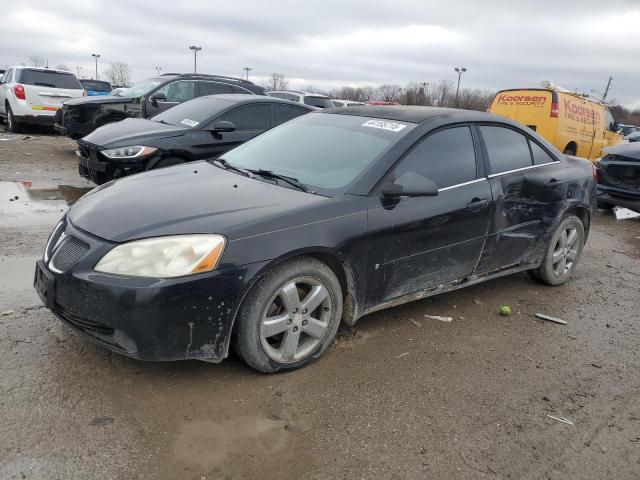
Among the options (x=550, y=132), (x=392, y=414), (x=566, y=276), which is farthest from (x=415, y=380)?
(x=550, y=132)

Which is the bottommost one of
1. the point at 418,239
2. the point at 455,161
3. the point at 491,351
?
the point at 491,351

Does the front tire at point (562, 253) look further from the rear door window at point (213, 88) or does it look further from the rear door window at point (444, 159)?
the rear door window at point (213, 88)

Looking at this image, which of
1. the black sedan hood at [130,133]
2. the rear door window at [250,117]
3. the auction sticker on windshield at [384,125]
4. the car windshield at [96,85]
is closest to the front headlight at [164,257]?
the auction sticker on windshield at [384,125]

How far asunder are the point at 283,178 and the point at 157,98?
6.86m

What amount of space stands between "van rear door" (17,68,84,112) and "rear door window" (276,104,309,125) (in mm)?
8057

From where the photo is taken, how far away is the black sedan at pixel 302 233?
2.76 meters

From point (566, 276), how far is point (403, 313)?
2029 millimetres

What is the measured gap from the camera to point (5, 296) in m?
3.91

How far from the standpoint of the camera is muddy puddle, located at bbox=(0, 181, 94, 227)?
6031 mm

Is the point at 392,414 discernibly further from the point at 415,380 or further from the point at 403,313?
the point at 403,313

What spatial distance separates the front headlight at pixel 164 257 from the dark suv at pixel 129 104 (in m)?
7.49

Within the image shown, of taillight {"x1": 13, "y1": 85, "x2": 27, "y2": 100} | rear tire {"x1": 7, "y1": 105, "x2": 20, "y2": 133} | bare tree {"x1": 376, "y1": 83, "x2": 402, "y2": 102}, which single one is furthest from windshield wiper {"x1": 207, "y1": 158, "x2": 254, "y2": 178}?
bare tree {"x1": 376, "y1": 83, "x2": 402, "y2": 102}

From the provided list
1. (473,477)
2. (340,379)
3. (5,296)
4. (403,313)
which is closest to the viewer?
(473,477)

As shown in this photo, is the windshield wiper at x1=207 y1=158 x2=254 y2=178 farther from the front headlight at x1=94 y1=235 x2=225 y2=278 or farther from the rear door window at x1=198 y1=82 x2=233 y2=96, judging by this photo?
the rear door window at x1=198 y1=82 x2=233 y2=96
